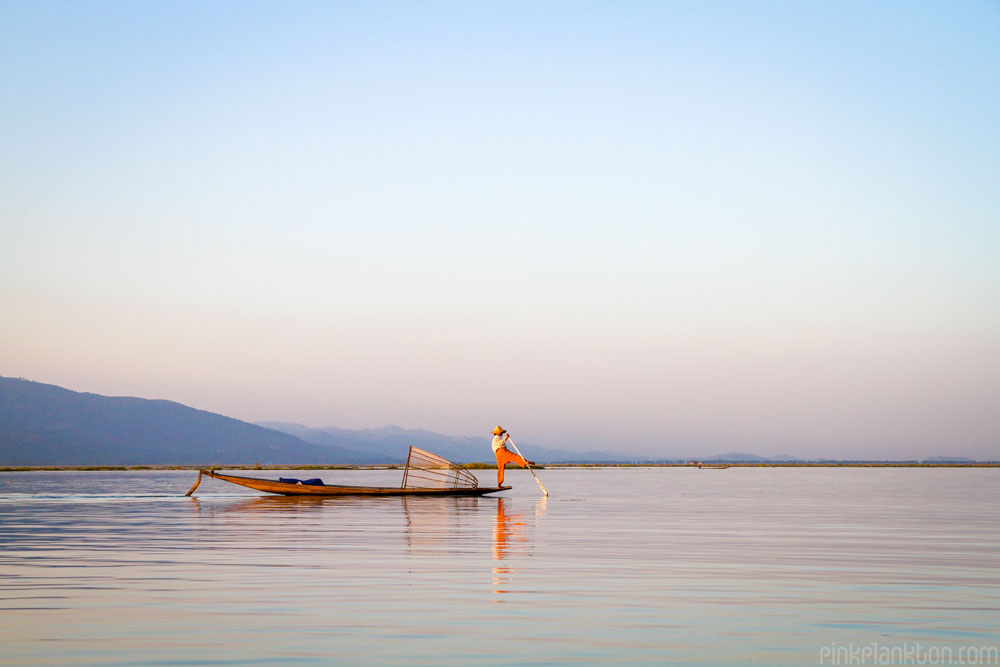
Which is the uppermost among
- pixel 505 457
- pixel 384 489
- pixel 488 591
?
pixel 505 457

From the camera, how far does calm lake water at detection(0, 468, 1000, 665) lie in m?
11.6

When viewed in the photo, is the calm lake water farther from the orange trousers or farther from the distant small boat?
the orange trousers

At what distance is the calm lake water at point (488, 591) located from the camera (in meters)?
11.6

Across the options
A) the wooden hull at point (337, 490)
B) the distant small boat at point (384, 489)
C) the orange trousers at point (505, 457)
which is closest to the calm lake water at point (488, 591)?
the wooden hull at point (337, 490)

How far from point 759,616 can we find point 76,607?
10096mm

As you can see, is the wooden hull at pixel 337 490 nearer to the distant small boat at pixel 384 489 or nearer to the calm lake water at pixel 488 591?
the distant small boat at pixel 384 489

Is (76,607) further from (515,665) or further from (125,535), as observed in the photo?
(125,535)

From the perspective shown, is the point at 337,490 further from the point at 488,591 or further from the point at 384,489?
the point at 488,591

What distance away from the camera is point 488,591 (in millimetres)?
16031

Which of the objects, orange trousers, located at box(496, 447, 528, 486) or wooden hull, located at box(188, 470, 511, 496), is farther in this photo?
orange trousers, located at box(496, 447, 528, 486)

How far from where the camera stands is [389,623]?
13.1 m

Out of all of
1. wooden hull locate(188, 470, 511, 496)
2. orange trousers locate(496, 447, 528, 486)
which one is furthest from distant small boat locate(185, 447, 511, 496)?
orange trousers locate(496, 447, 528, 486)

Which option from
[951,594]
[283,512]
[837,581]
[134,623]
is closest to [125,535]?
[283,512]

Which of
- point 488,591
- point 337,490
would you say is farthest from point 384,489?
point 488,591
